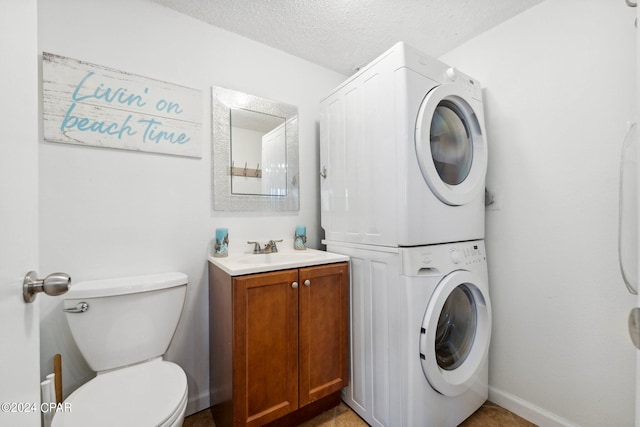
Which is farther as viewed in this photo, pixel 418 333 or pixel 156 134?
pixel 156 134

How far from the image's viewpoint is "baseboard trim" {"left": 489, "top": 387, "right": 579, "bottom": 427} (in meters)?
1.36

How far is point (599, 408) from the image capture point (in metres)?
1.25

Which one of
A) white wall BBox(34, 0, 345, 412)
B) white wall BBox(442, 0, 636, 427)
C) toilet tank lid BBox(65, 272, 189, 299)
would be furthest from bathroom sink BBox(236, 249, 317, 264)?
white wall BBox(442, 0, 636, 427)

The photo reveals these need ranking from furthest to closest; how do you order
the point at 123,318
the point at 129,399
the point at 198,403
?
1. the point at 198,403
2. the point at 123,318
3. the point at 129,399

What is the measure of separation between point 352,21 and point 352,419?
230 centimetres

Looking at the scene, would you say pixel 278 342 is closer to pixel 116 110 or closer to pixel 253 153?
pixel 253 153

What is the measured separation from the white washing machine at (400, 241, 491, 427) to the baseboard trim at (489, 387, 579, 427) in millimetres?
116

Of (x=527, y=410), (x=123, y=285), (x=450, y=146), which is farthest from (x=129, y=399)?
(x=527, y=410)

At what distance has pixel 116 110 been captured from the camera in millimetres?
1341

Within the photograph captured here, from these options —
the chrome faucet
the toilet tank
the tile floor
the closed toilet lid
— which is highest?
the chrome faucet

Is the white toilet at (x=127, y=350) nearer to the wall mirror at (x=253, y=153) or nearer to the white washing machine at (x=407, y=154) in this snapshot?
the wall mirror at (x=253, y=153)

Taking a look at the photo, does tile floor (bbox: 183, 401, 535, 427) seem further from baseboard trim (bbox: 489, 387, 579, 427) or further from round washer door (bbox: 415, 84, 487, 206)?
round washer door (bbox: 415, 84, 487, 206)

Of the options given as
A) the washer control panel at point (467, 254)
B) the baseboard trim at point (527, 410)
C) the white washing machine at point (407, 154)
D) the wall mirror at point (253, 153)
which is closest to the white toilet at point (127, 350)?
the wall mirror at point (253, 153)

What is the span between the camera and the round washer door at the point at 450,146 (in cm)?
123
